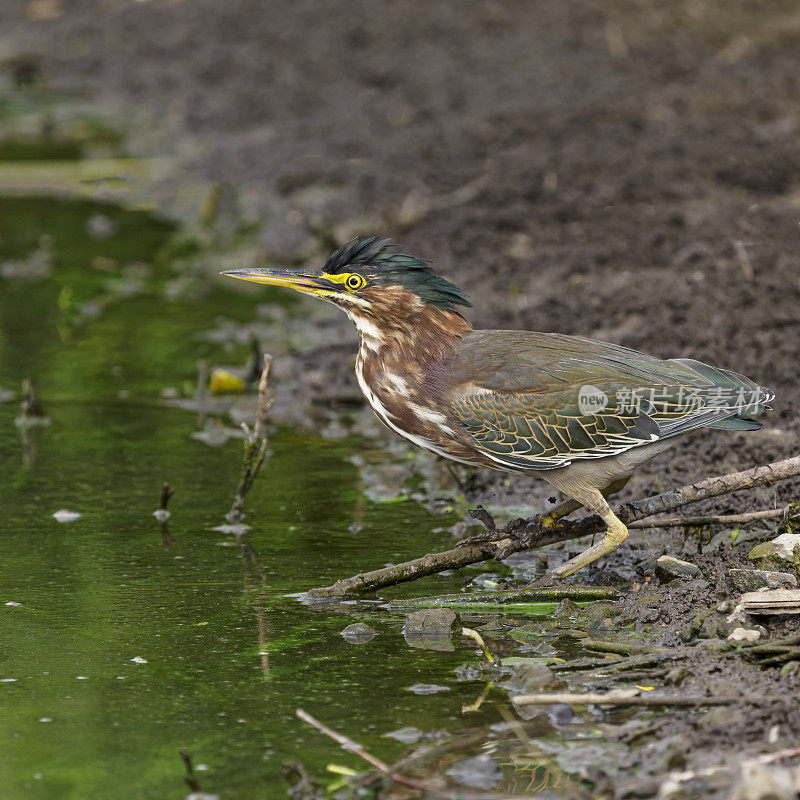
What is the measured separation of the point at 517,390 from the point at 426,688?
1451mm

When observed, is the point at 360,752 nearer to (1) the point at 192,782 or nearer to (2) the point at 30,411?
(1) the point at 192,782

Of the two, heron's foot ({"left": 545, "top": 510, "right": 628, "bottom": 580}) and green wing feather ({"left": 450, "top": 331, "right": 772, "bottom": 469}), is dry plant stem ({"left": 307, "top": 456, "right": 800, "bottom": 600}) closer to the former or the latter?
heron's foot ({"left": 545, "top": 510, "right": 628, "bottom": 580})

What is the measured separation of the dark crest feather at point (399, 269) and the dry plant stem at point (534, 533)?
1089 mm

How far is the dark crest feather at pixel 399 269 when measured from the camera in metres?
6.04

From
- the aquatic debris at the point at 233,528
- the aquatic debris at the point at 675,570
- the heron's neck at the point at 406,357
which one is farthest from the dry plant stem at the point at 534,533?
the aquatic debris at the point at 233,528

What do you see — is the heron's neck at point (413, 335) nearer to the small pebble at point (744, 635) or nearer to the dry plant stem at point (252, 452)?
the dry plant stem at point (252, 452)

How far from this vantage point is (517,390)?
5.82m

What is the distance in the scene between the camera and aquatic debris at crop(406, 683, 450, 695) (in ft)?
16.5

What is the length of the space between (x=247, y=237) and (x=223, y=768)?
8.80 meters

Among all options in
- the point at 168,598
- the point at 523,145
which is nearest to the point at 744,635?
the point at 168,598

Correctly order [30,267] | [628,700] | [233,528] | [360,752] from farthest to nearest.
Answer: [30,267] → [233,528] → [628,700] → [360,752]

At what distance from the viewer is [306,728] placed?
4719 millimetres

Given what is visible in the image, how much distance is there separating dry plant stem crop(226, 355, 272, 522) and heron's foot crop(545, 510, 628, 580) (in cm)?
167

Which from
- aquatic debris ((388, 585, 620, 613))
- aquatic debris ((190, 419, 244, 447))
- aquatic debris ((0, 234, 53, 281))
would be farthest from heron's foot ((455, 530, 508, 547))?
aquatic debris ((0, 234, 53, 281))
